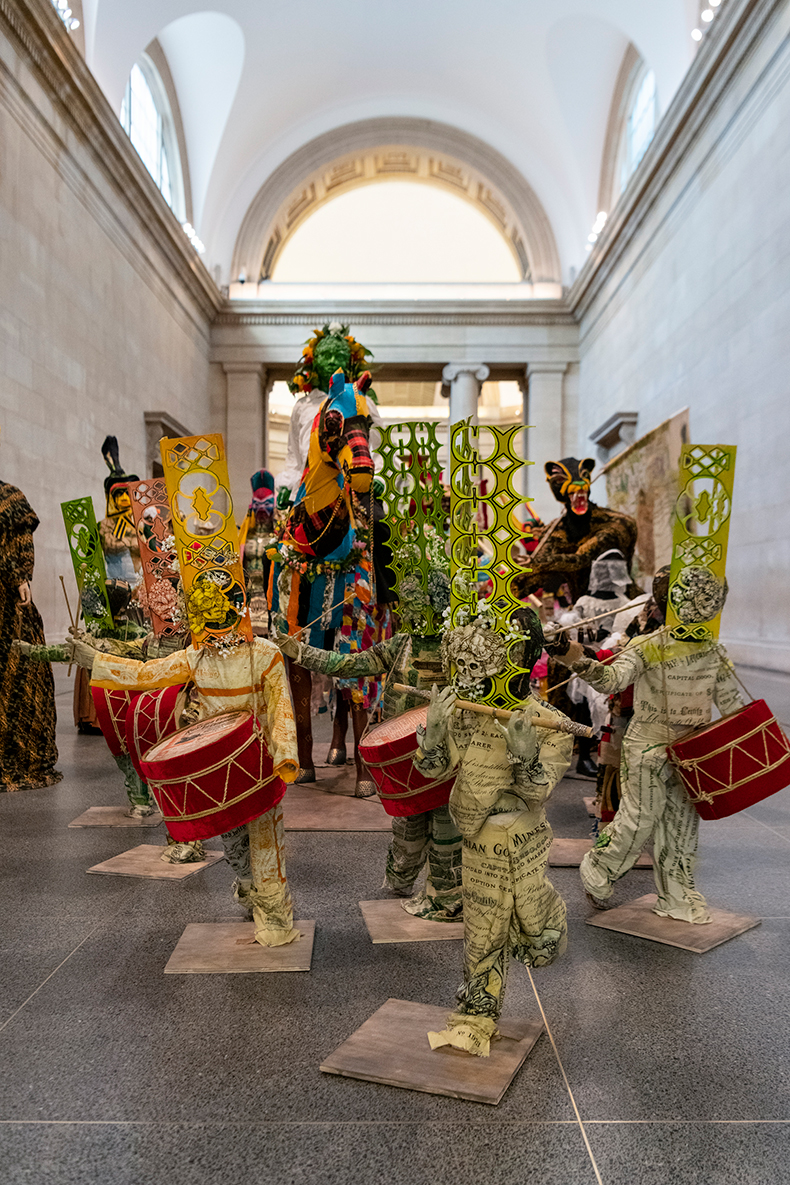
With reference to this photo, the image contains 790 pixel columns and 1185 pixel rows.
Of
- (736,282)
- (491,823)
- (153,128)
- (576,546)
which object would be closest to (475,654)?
(491,823)

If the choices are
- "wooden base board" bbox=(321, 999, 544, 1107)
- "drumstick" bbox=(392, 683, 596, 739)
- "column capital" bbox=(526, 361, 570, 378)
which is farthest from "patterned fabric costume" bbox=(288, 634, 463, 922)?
"column capital" bbox=(526, 361, 570, 378)

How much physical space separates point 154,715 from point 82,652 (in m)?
0.43

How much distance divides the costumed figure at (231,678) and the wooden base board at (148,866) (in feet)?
2.30

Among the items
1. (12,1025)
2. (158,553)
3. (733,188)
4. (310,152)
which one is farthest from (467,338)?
(12,1025)

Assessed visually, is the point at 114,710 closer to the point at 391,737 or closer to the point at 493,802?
the point at 391,737

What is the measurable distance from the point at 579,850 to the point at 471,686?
2198 mm

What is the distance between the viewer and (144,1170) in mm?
1993

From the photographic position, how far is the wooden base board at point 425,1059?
2311 mm

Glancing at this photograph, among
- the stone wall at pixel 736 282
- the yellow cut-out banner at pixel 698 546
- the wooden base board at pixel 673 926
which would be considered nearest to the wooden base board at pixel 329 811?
the wooden base board at pixel 673 926

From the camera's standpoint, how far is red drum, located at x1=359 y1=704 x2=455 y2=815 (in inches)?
126

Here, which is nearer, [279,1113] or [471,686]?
[279,1113]

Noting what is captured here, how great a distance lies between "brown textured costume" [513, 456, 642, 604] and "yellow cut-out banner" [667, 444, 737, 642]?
2.50 m

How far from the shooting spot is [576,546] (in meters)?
6.55

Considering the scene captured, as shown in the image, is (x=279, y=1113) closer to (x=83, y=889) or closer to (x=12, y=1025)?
(x=12, y=1025)
